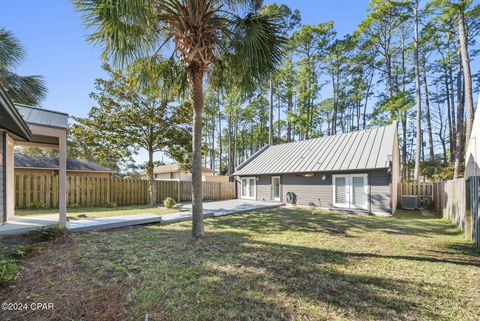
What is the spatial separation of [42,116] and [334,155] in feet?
40.3

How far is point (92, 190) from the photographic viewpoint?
1134cm

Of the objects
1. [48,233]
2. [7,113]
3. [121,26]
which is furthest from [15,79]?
[121,26]

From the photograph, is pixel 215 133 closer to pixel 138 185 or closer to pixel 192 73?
pixel 138 185

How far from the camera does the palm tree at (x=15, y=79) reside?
25.7ft

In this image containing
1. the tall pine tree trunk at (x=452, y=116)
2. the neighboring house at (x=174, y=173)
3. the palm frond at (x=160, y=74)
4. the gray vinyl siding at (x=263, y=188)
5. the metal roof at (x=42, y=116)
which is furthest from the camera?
the neighboring house at (x=174, y=173)

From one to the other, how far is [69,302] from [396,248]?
6039 mm

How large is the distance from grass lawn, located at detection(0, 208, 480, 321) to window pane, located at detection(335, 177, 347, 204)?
214 inches

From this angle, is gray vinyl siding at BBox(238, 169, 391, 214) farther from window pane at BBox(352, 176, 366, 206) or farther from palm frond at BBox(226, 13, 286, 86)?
palm frond at BBox(226, 13, 286, 86)

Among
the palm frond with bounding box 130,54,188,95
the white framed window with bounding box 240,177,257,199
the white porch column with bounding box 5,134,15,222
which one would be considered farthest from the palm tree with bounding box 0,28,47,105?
the white framed window with bounding box 240,177,257,199

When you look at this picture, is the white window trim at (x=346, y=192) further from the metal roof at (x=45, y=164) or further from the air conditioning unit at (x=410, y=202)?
A: the metal roof at (x=45, y=164)

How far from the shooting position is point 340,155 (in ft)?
38.3

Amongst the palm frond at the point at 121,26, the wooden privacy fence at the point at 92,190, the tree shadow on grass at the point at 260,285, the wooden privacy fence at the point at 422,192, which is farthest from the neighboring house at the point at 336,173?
the palm frond at the point at 121,26

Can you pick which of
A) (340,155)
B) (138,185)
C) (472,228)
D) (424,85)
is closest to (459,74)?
(424,85)

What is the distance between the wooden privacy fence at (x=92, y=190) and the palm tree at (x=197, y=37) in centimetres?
881
